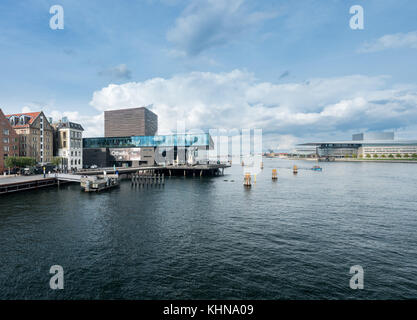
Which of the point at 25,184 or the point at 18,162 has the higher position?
the point at 18,162

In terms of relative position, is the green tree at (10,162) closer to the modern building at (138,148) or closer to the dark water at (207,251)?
the dark water at (207,251)

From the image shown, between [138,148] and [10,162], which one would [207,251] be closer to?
[10,162]

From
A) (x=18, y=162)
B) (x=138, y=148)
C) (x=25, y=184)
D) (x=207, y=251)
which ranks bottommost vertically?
(x=207, y=251)

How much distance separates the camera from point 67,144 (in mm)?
103625

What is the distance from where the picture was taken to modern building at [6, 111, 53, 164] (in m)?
89.3

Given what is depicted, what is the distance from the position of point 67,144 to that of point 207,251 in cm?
10717

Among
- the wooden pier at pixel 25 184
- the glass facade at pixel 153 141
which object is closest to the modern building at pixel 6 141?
the wooden pier at pixel 25 184

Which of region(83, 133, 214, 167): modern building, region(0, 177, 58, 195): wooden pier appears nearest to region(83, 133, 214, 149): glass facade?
region(83, 133, 214, 167): modern building

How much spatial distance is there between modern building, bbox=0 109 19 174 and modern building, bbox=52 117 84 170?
19.7m

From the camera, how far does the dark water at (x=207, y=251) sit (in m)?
16.9

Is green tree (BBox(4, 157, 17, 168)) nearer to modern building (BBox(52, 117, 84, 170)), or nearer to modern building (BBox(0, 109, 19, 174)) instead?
modern building (BBox(0, 109, 19, 174))

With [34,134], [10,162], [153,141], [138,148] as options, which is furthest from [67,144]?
[153,141]
